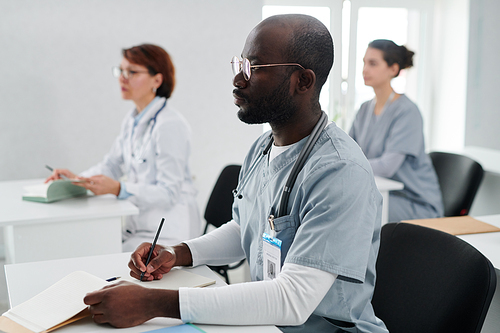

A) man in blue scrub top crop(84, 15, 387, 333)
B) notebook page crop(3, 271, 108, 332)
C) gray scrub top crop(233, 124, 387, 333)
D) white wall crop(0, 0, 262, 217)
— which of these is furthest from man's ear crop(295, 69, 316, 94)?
white wall crop(0, 0, 262, 217)

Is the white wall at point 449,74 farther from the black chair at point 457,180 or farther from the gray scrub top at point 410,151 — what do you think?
the gray scrub top at point 410,151

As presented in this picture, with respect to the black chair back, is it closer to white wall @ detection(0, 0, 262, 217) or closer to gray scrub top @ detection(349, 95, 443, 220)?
gray scrub top @ detection(349, 95, 443, 220)

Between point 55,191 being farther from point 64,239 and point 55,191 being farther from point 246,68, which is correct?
point 246,68

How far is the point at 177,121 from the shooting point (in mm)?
2451

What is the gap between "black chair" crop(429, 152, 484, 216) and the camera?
9.29 ft

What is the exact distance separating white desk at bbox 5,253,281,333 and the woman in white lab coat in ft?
2.96

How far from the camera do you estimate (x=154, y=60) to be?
2.57 m

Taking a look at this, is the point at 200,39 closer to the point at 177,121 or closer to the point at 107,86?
the point at 107,86

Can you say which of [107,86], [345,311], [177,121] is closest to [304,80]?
[345,311]

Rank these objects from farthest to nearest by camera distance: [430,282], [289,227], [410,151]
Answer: [410,151] < [430,282] < [289,227]

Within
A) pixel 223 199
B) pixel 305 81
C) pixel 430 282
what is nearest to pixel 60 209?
pixel 223 199

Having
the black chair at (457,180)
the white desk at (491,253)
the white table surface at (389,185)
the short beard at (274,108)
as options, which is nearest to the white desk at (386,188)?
the white table surface at (389,185)

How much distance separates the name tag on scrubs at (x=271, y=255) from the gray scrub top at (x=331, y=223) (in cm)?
2

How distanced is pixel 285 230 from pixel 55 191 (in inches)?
56.8
